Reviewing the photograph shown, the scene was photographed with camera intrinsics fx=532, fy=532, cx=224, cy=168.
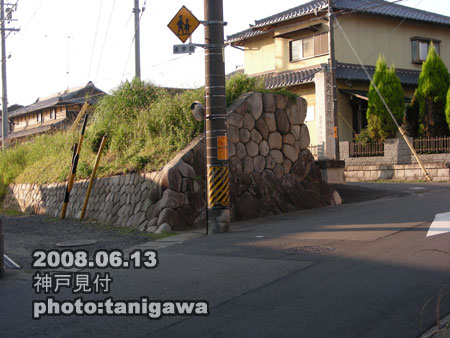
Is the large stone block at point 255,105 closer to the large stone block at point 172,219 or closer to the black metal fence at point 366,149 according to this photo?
the large stone block at point 172,219

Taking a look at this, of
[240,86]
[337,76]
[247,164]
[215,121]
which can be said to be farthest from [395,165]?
[215,121]

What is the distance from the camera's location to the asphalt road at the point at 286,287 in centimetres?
512

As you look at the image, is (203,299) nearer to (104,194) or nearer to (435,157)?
(104,194)

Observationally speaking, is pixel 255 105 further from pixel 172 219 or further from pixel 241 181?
pixel 172 219

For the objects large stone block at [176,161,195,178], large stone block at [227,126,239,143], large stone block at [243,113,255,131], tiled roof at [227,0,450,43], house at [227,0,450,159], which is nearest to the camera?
large stone block at [176,161,195,178]

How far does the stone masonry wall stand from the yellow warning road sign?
9.27 feet

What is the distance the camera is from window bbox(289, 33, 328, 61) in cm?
2895

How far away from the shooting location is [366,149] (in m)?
25.3

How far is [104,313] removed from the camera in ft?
19.1

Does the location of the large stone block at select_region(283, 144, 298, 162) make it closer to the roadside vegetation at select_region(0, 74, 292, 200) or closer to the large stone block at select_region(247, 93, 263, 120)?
the large stone block at select_region(247, 93, 263, 120)

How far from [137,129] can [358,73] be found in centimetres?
1683

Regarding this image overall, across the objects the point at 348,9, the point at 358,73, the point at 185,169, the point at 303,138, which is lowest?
the point at 185,169

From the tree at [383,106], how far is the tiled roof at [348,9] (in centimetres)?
402

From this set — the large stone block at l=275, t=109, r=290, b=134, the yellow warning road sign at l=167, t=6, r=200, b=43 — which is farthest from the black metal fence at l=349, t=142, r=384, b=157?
the yellow warning road sign at l=167, t=6, r=200, b=43
